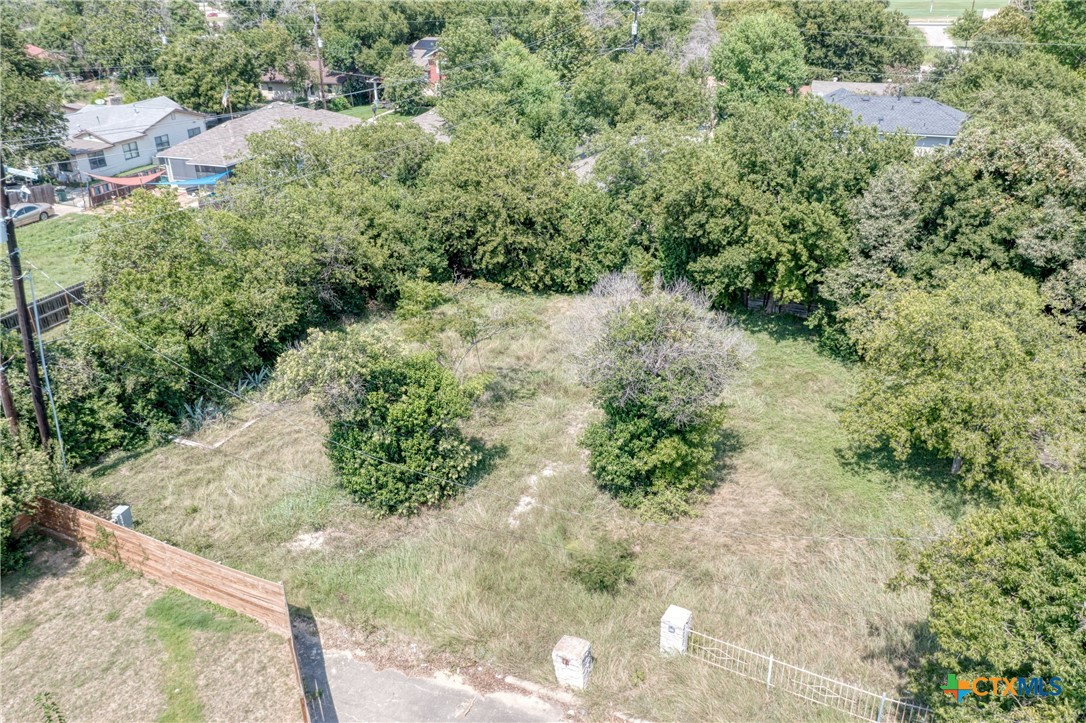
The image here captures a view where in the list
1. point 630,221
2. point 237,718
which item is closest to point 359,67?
point 630,221

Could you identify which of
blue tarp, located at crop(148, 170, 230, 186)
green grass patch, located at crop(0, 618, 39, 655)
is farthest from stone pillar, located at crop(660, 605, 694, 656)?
blue tarp, located at crop(148, 170, 230, 186)

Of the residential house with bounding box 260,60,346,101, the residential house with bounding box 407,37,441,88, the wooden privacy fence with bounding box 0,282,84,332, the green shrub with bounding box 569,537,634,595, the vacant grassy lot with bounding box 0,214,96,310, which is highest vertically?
the residential house with bounding box 407,37,441,88

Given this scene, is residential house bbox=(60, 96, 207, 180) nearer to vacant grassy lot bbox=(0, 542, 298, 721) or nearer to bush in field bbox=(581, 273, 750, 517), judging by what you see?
vacant grassy lot bbox=(0, 542, 298, 721)

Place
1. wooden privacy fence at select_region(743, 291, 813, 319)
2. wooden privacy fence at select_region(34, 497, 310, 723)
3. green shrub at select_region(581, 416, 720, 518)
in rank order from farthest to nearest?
wooden privacy fence at select_region(743, 291, 813, 319) → green shrub at select_region(581, 416, 720, 518) → wooden privacy fence at select_region(34, 497, 310, 723)

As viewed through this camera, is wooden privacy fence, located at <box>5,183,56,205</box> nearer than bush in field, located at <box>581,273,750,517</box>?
No

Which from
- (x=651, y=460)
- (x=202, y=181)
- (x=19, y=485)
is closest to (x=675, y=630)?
(x=651, y=460)
